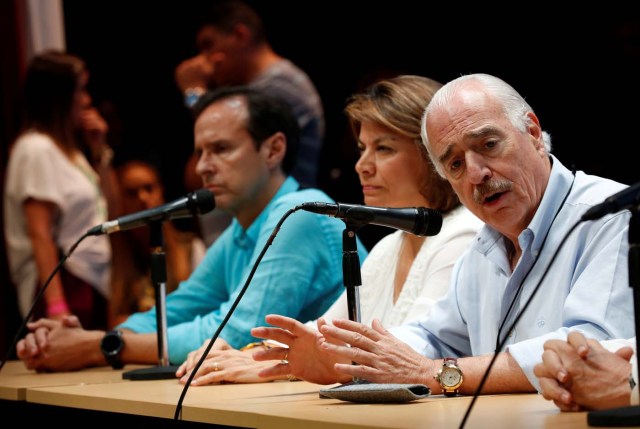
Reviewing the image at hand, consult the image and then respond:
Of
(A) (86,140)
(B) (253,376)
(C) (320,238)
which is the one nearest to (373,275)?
(C) (320,238)

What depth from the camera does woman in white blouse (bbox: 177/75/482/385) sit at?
3.07m

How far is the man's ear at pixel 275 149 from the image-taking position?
154 inches

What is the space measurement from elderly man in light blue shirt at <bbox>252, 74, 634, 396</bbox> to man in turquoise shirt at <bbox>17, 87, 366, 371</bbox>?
799 millimetres

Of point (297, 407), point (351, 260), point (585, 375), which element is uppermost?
point (351, 260)

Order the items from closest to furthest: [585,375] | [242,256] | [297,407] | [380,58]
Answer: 1. [585,375]
2. [297,407]
3. [242,256]
4. [380,58]

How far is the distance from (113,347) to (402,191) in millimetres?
1143

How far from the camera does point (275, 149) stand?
13.0 feet

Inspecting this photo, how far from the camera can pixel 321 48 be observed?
232 inches

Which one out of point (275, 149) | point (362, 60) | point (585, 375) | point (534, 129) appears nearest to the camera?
point (585, 375)

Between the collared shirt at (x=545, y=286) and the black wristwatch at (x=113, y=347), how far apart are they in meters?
1.22

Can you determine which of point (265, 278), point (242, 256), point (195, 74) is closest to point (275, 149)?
point (242, 256)

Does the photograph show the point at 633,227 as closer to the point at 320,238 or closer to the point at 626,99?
the point at 320,238

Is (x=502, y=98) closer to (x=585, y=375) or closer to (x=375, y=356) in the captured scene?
(x=375, y=356)

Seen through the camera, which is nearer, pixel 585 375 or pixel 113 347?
pixel 585 375
